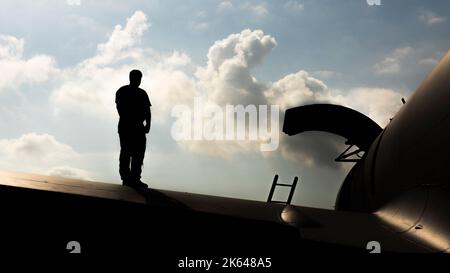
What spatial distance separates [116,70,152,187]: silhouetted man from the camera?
8.82 meters

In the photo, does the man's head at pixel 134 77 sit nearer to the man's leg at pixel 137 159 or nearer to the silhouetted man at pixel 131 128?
the silhouetted man at pixel 131 128

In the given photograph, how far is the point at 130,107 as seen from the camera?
8820 millimetres

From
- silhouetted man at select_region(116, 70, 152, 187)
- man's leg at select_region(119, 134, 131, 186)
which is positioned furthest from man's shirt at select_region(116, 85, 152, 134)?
man's leg at select_region(119, 134, 131, 186)

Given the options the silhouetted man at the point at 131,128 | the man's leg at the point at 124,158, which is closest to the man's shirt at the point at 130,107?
the silhouetted man at the point at 131,128

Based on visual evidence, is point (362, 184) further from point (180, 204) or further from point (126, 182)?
point (180, 204)

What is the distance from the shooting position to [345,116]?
18156 millimetres

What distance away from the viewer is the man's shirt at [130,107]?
28.9 ft

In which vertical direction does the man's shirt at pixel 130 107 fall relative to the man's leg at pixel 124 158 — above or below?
above

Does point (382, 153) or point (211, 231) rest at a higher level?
point (382, 153)

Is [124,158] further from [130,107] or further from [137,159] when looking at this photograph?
[130,107]

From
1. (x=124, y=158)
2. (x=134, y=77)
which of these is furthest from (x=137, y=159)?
(x=134, y=77)

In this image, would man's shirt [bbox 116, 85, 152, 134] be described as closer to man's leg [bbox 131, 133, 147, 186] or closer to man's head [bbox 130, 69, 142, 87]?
man's head [bbox 130, 69, 142, 87]
